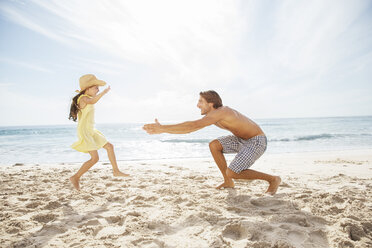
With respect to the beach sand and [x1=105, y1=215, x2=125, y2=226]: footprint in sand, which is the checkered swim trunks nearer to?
the beach sand

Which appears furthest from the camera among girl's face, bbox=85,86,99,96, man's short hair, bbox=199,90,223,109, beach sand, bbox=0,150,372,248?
girl's face, bbox=85,86,99,96

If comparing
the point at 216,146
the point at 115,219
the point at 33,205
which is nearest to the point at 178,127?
the point at 216,146

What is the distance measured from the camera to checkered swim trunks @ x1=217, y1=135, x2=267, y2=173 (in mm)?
2965

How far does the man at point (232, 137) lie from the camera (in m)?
2.86

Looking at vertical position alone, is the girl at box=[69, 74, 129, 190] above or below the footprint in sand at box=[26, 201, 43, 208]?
above

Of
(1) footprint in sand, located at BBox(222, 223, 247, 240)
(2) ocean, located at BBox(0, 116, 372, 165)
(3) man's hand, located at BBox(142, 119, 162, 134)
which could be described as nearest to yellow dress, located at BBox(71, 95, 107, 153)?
(3) man's hand, located at BBox(142, 119, 162, 134)

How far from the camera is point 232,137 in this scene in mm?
3443

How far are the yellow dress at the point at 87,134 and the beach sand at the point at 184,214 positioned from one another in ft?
2.14

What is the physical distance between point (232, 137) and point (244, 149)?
16.2 inches

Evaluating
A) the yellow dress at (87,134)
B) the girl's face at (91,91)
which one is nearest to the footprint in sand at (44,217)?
the yellow dress at (87,134)

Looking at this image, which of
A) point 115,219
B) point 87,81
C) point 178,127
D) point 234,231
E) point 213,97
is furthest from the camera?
point 87,81

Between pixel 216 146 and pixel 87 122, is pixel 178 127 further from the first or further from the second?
pixel 87 122

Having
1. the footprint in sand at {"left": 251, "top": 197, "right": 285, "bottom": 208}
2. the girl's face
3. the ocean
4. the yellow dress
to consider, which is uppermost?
the girl's face

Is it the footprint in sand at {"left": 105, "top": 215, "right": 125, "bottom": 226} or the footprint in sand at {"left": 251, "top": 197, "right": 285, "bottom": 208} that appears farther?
the footprint in sand at {"left": 251, "top": 197, "right": 285, "bottom": 208}
